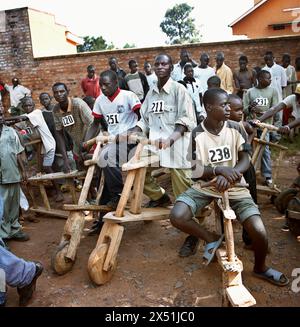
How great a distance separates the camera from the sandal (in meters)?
3.18

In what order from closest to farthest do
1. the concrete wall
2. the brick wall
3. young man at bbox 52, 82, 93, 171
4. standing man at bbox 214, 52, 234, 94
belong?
1. young man at bbox 52, 82, 93, 171
2. standing man at bbox 214, 52, 234, 94
3. the brick wall
4. the concrete wall

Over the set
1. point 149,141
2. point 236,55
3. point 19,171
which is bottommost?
point 19,171

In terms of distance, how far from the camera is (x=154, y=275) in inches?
139

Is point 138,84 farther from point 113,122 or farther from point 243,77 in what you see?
point 113,122

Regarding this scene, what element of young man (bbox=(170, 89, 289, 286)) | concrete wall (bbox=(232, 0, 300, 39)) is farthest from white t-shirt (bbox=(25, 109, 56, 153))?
concrete wall (bbox=(232, 0, 300, 39))

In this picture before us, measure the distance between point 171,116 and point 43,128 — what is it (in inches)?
108

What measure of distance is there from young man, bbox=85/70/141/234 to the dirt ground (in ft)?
2.05

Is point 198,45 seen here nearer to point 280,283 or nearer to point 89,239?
point 89,239

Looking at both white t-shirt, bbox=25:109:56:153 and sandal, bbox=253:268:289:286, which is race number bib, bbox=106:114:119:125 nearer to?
→ white t-shirt, bbox=25:109:56:153

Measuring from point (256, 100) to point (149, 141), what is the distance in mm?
2879

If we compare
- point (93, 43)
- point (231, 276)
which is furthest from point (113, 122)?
point (93, 43)
